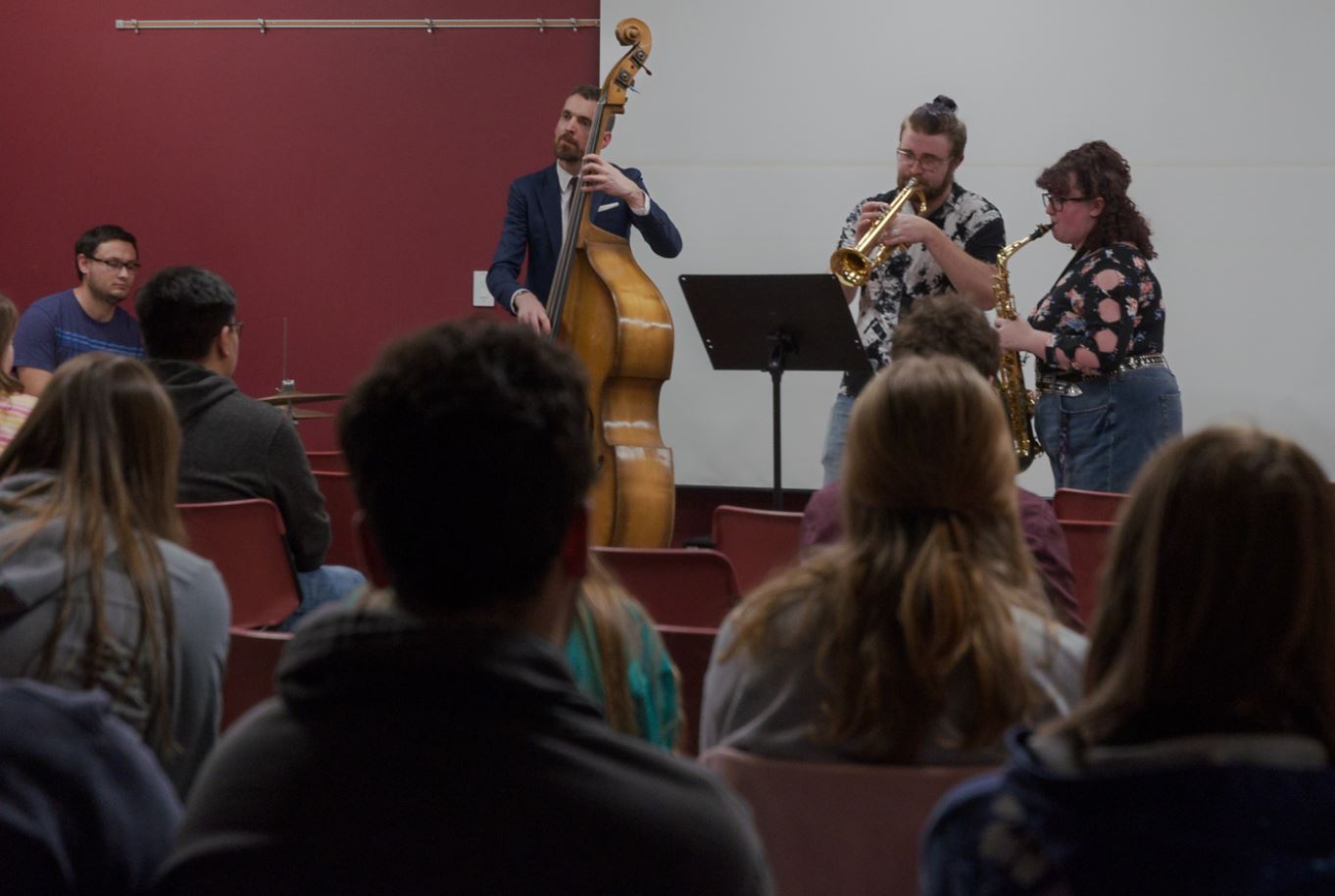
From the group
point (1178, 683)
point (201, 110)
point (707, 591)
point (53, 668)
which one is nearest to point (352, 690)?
point (1178, 683)

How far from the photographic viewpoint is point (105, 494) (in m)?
1.77

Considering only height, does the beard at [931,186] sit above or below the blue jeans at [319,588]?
above

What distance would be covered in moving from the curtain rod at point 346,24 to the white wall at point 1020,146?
0.98 feet

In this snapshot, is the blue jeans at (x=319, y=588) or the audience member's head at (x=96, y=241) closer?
the blue jeans at (x=319, y=588)

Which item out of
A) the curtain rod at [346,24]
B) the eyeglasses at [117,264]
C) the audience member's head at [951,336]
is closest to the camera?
the audience member's head at [951,336]

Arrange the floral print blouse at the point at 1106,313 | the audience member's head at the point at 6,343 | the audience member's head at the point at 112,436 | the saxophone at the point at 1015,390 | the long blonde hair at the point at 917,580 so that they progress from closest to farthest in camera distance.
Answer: the long blonde hair at the point at 917,580, the audience member's head at the point at 112,436, the audience member's head at the point at 6,343, the floral print blouse at the point at 1106,313, the saxophone at the point at 1015,390

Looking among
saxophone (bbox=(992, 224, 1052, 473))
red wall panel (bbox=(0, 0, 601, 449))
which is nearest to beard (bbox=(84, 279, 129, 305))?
red wall panel (bbox=(0, 0, 601, 449))

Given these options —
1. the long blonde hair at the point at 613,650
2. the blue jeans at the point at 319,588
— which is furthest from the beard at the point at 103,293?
the long blonde hair at the point at 613,650

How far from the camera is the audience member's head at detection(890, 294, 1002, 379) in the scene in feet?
8.39

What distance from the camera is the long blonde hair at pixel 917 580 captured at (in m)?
1.45

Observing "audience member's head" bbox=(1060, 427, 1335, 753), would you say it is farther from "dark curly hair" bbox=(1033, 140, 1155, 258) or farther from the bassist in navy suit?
the bassist in navy suit

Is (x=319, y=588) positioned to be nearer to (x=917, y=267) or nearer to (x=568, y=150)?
(x=917, y=267)

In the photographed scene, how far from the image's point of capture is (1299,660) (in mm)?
1022

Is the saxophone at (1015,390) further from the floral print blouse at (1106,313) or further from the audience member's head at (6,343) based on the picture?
the audience member's head at (6,343)
